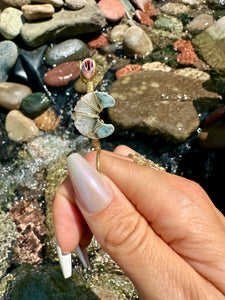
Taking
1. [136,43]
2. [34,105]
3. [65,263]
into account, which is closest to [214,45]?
[136,43]

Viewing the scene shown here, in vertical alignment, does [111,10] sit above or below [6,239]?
above

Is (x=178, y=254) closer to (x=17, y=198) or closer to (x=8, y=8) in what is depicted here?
(x=17, y=198)

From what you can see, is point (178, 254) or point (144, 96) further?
point (144, 96)

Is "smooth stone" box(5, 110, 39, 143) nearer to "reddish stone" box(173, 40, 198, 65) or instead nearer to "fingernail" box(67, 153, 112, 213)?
"reddish stone" box(173, 40, 198, 65)

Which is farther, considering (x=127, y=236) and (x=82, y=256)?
(x=82, y=256)

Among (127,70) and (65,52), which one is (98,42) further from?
(127,70)

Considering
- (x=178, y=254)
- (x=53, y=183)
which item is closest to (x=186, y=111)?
(x=53, y=183)

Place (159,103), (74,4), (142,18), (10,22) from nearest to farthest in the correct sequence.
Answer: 1. (159,103)
2. (10,22)
3. (74,4)
4. (142,18)

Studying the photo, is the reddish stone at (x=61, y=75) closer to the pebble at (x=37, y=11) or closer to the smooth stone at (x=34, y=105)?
the smooth stone at (x=34, y=105)
